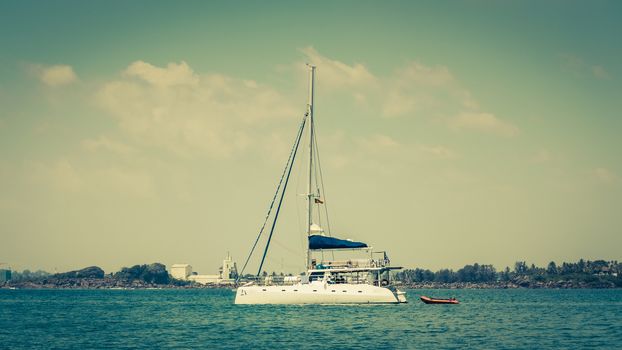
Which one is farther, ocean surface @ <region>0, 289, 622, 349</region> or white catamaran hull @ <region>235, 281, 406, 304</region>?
white catamaran hull @ <region>235, 281, 406, 304</region>

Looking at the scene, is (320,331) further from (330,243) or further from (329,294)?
Result: (330,243)

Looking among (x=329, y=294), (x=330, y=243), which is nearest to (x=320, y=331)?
(x=329, y=294)

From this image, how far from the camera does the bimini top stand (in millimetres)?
64500

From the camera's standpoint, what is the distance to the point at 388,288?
62.7 meters

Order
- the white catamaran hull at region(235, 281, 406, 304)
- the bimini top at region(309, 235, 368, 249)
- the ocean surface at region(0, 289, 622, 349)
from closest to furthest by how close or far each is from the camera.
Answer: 1. the ocean surface at region(0, 289, 622, 349)
2. the white catamaran hull at region(235, 281, 406, 304)
3. the bimini top at region(309, 235, 368, 249)

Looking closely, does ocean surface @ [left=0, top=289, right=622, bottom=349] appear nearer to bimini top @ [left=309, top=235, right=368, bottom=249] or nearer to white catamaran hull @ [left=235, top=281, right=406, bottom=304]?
white catamaran hull @ [left=235, top=281, right=406, bottom=304]

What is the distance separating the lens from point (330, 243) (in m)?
65.0

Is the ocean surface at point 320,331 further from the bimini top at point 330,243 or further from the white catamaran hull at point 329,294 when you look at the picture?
the bimini top at point 330,243

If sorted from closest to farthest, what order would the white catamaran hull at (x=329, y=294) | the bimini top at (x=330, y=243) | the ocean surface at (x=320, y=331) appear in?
1. the ocean surface at (x=320, y=331)
2. the white catamaran hull at (x=329, y=294)
3. the bimini top at (x=330, y=243)

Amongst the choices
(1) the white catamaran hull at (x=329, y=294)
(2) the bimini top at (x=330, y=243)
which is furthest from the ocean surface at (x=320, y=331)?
(2) the bimini top at (x=330, y=243)

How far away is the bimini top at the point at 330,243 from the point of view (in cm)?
6450

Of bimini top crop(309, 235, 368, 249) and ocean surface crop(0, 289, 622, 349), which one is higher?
bimini top crop(309, 235, 368, 249)

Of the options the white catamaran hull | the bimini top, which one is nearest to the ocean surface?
the white catamaran hull

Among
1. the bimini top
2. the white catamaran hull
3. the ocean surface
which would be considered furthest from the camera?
the bimini top
